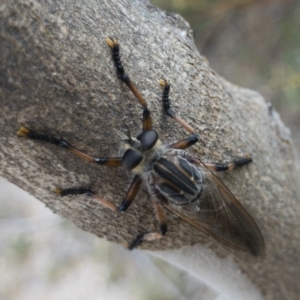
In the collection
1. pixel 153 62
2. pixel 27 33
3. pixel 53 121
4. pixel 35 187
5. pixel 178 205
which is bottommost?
pixel 35 187

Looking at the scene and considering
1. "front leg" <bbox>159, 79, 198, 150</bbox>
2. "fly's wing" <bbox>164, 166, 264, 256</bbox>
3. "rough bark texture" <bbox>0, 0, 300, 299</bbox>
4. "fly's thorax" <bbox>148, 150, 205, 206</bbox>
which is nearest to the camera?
"rough bark texture" <bbox>0, 0, 300, 299</bbox>

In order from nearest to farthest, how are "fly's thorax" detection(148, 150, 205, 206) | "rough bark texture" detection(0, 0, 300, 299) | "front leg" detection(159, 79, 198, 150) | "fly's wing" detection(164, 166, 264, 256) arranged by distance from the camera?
1. "rough bark texture" detection(0, 0, 300, 299)
2. "front leg" detection(159, 79, 198, 150)
3. "fly's thorax" detection(148, 150, 205, 206)
4. "fly's wing" detection(164, 166, 264, 256)

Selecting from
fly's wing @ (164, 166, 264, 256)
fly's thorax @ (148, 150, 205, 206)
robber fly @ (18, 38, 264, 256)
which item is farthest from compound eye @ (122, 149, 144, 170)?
fly's wing @ (164, 166, 264, 256)

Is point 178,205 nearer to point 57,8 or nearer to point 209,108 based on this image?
point 209,108

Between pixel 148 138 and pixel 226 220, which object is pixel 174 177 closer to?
pixel 148 138

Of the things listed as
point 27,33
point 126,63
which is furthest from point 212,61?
point 27,33

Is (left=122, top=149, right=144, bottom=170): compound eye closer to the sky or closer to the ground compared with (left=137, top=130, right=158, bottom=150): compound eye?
closer to the ground

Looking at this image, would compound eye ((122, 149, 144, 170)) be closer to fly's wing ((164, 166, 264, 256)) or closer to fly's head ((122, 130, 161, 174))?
fly's head ((122, 130, 161, 174))
